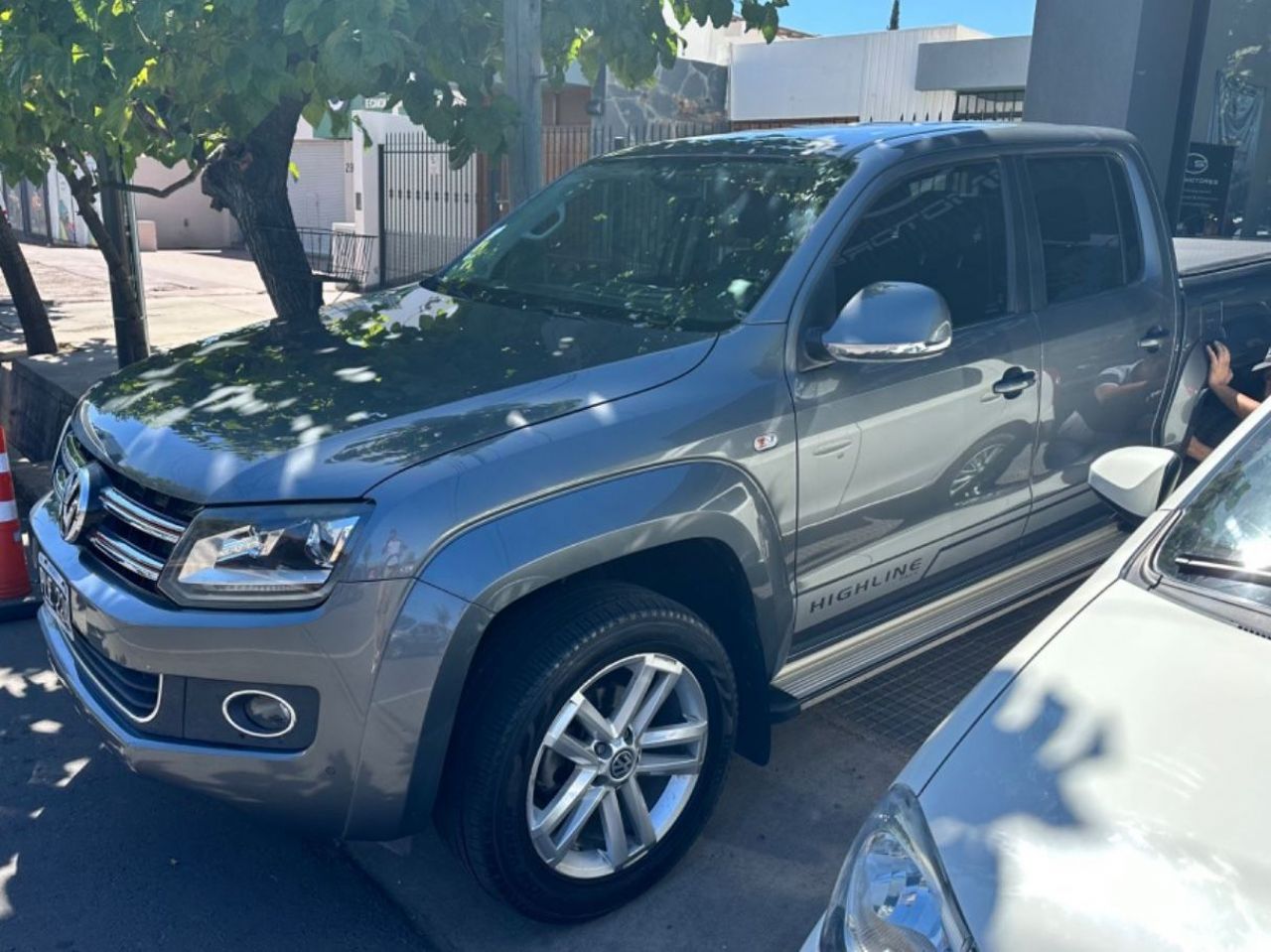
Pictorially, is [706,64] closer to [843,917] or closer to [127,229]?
[127,229]

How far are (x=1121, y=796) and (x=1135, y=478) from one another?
1270 mm

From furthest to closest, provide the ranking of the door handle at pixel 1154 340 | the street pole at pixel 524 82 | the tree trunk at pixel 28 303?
1. the tree trunk at pixel 28 303
2. the street pole at pixel 524 82
3. the door handle at pixel 1154 340

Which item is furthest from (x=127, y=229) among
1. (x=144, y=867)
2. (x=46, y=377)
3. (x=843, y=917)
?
(x=843, y=917)

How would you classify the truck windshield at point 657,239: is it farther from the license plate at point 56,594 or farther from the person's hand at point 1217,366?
the person's hand at point 1217,366

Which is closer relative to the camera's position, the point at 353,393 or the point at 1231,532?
the point at 1231,532

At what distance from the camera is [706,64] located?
1731cm

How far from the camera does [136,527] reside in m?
2.85

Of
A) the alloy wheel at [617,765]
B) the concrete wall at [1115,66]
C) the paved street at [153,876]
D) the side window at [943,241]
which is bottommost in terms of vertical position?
the paved street at [153,876]

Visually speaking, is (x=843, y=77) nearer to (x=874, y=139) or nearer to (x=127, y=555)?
(x=874, y=139)

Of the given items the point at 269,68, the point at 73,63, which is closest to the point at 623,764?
the point at 269,68

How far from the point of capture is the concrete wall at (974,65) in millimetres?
14758

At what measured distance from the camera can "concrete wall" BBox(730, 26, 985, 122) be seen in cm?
1631

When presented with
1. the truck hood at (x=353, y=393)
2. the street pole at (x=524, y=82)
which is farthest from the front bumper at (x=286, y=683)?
the street pole at (x=524, y=82)

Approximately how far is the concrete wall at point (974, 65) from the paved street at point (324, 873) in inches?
505
